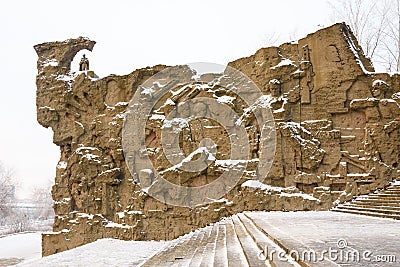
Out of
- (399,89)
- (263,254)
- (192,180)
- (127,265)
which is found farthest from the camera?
(192,180)

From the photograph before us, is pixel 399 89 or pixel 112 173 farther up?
pixel 399 89

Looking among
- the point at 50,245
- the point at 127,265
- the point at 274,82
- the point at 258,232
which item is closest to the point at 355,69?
the point at 274,82

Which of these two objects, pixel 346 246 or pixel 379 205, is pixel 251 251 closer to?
pixel 346 246

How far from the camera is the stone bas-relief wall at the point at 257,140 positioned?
14594mm

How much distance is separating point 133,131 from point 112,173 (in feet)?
7.97

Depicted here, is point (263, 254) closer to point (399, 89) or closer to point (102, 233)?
point (399, 89)

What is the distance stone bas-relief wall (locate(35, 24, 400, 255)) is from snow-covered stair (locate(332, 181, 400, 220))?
162 inches

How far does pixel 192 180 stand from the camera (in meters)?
17.1

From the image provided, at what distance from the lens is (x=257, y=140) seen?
629 inches

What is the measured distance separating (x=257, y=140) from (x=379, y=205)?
7303 mm

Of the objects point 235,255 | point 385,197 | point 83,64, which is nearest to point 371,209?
point 385,197

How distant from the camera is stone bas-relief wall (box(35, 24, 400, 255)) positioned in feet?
47.9

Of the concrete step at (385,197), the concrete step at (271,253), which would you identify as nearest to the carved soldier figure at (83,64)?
the concrete step at (385,197)

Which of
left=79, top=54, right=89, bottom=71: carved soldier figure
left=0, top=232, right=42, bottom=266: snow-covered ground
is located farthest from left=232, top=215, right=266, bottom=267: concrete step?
left=79, top=54, right=89, bottom=71: carved soldier figure
